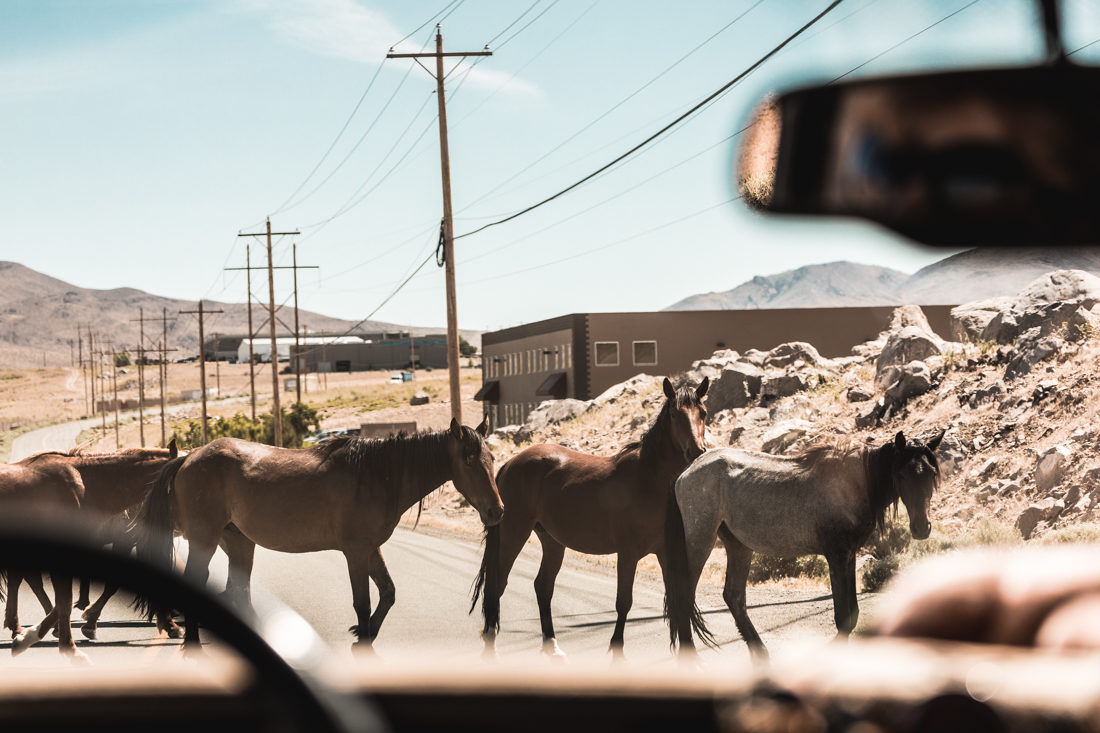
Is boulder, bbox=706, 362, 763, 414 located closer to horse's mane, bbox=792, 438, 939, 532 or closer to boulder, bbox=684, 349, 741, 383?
boulder, bbox=684, 349, 741, 383

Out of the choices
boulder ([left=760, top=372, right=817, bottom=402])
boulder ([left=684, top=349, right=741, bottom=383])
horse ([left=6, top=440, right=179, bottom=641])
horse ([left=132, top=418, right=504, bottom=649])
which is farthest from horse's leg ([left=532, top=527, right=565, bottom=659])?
boulder ([left=684, top=349, right=741, bottom=383])

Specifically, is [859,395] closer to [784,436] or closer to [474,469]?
[784,436]

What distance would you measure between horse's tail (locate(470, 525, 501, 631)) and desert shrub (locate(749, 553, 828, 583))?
6.82 meters

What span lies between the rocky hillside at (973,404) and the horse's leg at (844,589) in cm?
582

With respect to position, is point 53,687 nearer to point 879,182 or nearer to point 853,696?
point 853,696

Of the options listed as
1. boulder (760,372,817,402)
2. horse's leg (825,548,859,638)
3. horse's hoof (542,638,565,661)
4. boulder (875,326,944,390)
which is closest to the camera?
horse's leg (825,548,859,638)

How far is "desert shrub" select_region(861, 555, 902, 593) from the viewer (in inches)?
623

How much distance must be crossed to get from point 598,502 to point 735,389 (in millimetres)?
27450

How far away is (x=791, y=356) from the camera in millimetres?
41969

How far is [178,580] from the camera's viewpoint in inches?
40.8

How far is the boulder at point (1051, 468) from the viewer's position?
19734mm

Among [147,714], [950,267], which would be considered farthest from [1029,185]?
[147,714]

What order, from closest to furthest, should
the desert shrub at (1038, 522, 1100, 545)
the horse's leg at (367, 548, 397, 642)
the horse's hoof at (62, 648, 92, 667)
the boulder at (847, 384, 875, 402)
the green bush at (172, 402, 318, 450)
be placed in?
1. the horse's hoof at (62, 648, 92, 667)
2. the horse's leg at (367, 548, 397, 642)
3. the desert shrub at (1038, 522, 1100, 545)
4. the boulder at (847, 384, 875, 402)
5. the green bush at (172, 402, 318, 450)

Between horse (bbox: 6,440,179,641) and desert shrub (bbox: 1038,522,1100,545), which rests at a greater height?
horse (bbox: 6,440,179,641)
